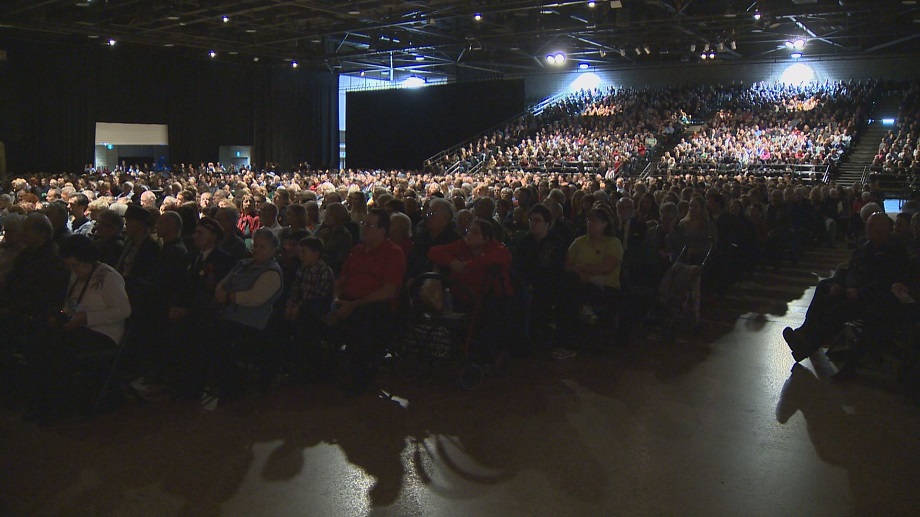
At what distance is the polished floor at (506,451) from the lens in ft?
9.80

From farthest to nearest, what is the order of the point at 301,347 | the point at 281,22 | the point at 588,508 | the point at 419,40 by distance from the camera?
the point at 419,40 → the point at 281,22 → the point at 301,347 → the point at 588,508

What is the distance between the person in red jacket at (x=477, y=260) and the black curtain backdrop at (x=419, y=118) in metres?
23.3

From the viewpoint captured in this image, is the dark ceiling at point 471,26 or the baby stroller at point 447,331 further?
the dark ceiling at point 471,26

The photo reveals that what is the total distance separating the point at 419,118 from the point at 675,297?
2386 centimetres

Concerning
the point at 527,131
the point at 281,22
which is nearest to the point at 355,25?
the point at 281,22

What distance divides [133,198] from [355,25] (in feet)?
41.8

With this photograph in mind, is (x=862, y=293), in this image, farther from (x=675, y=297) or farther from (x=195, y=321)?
(x=195, y=321)

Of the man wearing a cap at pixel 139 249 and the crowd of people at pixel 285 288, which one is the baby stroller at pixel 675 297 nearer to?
the crowd of people at pixel 285 288

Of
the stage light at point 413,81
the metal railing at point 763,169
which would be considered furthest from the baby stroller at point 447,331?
the stage light at point 413,81

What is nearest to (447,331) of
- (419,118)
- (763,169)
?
(763,169)

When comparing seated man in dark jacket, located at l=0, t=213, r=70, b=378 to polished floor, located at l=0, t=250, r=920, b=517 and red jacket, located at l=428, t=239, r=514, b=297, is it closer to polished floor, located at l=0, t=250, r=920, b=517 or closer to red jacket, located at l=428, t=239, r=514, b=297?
polished floor, located at l=0, t=250, r=920, b=517

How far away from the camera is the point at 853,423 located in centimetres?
394

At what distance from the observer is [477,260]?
464 centimetres

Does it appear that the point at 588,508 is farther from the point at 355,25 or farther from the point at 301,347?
the point at 355,25
